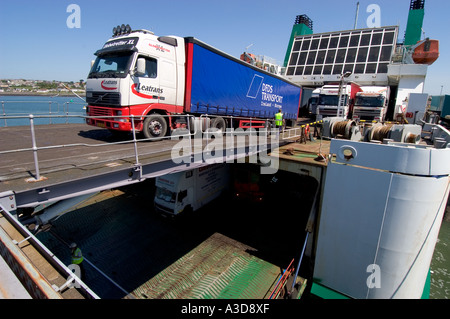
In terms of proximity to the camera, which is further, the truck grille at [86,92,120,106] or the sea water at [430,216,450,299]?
the sea water at [430,216,450,299]

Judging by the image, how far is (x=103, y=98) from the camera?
8.12m

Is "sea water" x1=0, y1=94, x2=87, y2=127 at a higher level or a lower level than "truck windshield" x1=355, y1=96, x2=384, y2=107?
lower

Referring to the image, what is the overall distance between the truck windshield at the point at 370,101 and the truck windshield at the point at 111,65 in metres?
19.8

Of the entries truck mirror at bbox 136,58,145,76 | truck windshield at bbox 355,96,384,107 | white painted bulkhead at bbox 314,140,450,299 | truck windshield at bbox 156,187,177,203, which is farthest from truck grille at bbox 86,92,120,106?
truck windshield at bbox 355,96,384,107

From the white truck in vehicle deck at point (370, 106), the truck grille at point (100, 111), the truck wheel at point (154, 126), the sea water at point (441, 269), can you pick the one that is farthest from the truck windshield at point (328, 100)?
the truck grille at point (100, 111)

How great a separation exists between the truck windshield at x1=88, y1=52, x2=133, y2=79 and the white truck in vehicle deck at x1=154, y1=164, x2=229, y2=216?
4884mm

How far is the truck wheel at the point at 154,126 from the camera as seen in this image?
8.35 m

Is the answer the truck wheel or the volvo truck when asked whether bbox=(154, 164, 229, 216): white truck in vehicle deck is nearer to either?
the volvo truck

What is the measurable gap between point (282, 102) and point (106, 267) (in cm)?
1457

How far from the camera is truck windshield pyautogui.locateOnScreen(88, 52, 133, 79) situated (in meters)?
7.84

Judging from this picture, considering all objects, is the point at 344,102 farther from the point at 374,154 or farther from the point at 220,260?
the point at 220,260

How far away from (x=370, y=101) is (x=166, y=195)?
61.9 ft

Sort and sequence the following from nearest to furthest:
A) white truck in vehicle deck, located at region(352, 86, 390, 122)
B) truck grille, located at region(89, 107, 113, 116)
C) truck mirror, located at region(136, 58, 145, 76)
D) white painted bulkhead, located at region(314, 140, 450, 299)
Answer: white painted bulkhead, located at region(314, 140, 450, 299)
truck mirror, located at region(136, 58, 145, 76)
truck grille, located at region(89, 107, 113, 116)
white truck in vehicle deck, located at region(352, 86, 390, 122)
